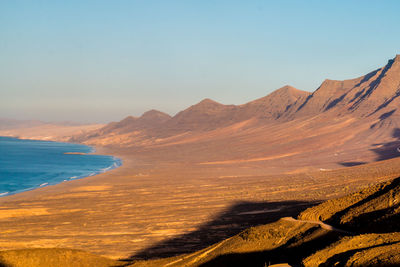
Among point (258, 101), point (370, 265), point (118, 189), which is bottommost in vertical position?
point (118, 189)

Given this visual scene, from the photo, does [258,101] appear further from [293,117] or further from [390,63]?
[390,63]

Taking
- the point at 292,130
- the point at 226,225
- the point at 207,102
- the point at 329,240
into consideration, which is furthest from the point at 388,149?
the point at 207,102

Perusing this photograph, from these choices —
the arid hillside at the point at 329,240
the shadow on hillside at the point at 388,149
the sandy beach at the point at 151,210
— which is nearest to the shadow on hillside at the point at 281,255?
the arid hillside at the point at 329,240

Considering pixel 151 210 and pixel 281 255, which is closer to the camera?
pixel 281 255

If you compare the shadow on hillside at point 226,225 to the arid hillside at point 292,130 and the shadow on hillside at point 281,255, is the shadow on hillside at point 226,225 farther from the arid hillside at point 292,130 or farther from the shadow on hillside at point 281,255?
the arid hillside at point 292,130

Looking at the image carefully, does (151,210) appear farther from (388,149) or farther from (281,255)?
(388,149)

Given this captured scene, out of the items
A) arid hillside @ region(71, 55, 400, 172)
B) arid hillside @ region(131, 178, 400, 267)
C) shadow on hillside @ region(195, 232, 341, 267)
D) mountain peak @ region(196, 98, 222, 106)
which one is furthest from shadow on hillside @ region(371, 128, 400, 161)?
mountain peak @ region(196, 98, 222, 106)

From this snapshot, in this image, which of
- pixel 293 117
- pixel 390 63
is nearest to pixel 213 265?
pixel 293 117
